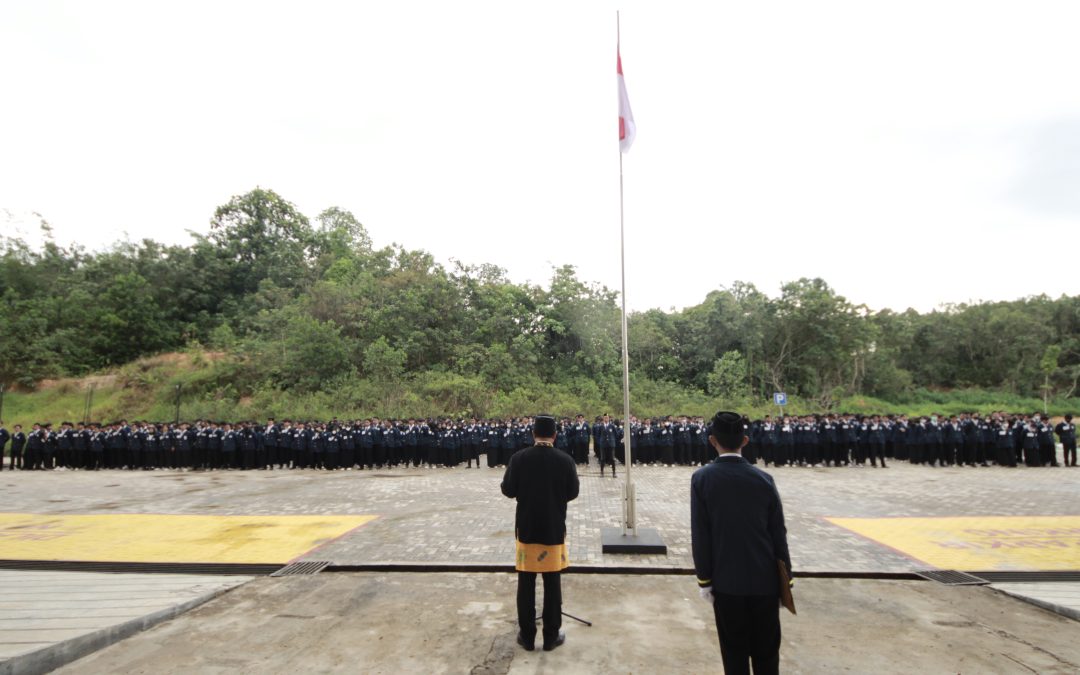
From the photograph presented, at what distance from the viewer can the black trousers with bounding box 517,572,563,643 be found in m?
4.61

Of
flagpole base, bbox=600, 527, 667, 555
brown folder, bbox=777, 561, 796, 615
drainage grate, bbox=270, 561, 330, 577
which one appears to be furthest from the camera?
flagpole base, bbox=600, 527, 667, 555

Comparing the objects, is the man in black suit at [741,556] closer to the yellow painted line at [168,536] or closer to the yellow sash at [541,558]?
the yellow sash at [541,558]

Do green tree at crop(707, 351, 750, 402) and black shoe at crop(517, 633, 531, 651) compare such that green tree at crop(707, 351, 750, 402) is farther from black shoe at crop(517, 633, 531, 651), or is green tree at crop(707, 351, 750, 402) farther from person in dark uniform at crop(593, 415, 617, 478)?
black shoe at crop(517, 633, 531, 651)

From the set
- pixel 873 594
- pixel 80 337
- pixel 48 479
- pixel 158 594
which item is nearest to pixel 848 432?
pixel 873 594

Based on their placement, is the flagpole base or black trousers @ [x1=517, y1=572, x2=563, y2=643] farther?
the flagpole base

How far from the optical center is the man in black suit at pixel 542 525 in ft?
15.3

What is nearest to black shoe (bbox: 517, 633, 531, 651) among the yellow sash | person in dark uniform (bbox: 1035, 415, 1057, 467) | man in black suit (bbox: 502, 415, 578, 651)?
man in black suit (bbox: 502, 415, 578, 651)

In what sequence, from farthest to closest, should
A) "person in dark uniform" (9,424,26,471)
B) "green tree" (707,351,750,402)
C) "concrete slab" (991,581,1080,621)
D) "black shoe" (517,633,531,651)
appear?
"green tree" (707,351,750,402), "person in dark uniform" (9,424,26,471), "concrete slab" (991,581,1080,621), "black shoe" (517,633,531,651)

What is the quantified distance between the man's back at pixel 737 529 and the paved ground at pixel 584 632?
1382mm

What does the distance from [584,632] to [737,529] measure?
2281 millimetres

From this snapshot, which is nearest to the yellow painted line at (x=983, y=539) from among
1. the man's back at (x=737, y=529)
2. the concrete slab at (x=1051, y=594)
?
the concrete slab at (x=1051, y=594)

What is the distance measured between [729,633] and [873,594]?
3.75m

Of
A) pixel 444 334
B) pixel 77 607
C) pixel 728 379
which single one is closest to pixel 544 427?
pixel 77 607

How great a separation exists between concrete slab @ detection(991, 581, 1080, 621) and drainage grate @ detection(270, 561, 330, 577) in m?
7.57
